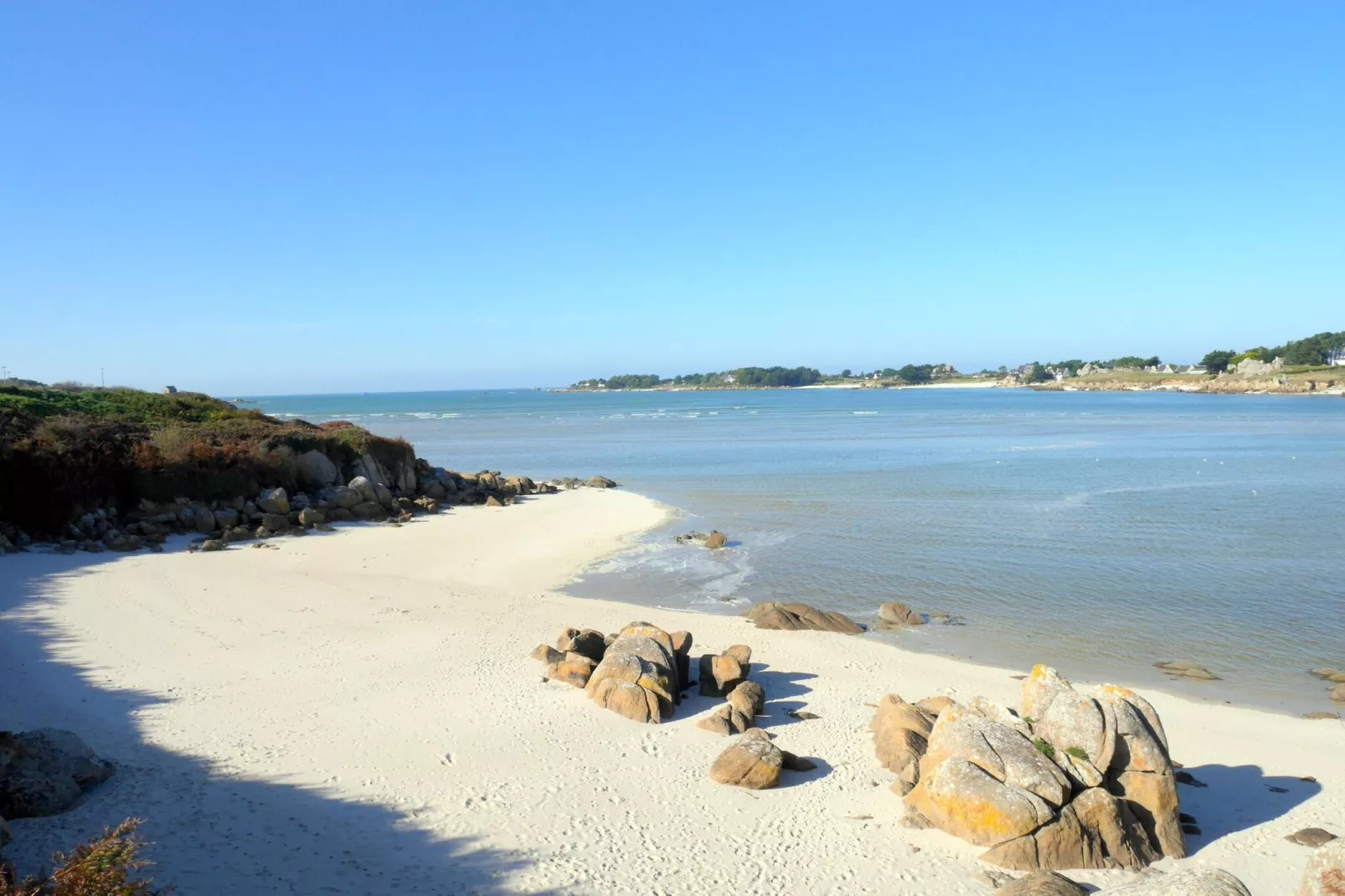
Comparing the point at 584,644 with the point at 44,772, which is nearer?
the point at 44,772

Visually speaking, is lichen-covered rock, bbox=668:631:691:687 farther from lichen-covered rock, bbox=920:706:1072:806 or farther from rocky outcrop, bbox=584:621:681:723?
lichen-covered rock, bbox=920:706:1072:806

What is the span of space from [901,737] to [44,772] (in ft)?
27.0

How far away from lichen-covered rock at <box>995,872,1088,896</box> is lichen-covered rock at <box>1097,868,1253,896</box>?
179 centimetres

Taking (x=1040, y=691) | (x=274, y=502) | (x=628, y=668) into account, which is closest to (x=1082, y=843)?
(x=1040, y=691)

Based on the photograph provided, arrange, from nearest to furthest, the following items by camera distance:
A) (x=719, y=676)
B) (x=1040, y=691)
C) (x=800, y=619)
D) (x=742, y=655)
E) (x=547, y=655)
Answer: (x=1040, y=691)
(x=719, y=676)
(x=742, y=655)
(x=547, y=655)
(x=800, y=619)

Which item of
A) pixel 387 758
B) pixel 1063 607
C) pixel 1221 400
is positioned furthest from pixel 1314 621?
pixel 1221 400

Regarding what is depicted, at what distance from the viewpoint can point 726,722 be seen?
1026 cm

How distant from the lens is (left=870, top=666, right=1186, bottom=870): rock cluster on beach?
7449mm

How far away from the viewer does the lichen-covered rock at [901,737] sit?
879 cm

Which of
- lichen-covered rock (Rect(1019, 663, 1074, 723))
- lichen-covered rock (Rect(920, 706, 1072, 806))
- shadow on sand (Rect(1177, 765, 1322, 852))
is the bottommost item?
shadow on sand (Rect(1177, 765, 1322, 852))

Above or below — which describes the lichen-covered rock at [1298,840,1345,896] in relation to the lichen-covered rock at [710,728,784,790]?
above

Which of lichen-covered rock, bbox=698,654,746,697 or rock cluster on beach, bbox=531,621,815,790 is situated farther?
lichen-covered rock, bbox=698,654,746,697

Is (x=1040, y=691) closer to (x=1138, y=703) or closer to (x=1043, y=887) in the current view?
(x=1138, y=703)

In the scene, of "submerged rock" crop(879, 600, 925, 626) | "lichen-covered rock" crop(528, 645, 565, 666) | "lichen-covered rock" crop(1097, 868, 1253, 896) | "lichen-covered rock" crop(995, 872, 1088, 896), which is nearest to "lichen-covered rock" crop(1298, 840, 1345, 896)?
"lichen-covered rock" crop(1097, 868, 1253, 896)
